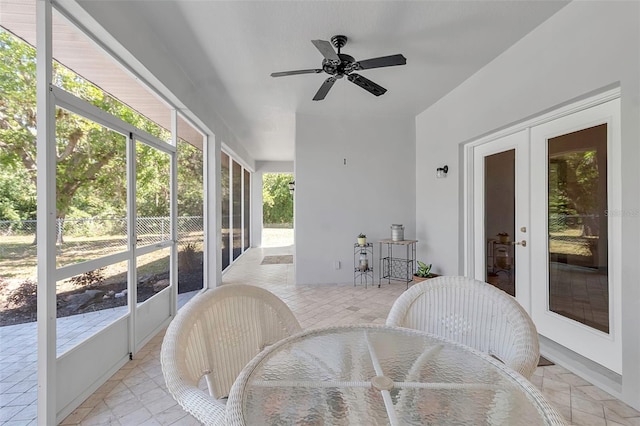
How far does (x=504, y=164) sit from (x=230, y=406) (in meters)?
3.62

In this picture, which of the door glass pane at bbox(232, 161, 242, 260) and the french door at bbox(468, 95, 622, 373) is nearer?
the french door at bbox(468, 95, 622, 373)

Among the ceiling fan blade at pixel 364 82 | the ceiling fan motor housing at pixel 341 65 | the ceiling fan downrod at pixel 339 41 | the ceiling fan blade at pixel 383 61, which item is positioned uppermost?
the ceiling fan downrod at pixel 339 41

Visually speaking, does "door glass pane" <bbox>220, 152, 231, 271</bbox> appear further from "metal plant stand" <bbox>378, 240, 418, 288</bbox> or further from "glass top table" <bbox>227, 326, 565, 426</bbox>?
"glass top table" <bbox>227, 326, 565, 426</bbox>

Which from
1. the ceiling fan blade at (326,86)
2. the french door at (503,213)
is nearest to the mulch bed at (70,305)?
the ceiling fan blade at (326,86)

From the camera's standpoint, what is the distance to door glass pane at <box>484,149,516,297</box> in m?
3.32

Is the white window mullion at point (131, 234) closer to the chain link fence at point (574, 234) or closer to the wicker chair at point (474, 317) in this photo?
the wicker chair at point (474, 317)

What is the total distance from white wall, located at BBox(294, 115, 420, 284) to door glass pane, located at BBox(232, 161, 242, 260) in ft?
8.32

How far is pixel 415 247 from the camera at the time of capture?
5.24 meters

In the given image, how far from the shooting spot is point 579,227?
253cm

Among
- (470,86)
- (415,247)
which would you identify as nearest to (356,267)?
(415,247)

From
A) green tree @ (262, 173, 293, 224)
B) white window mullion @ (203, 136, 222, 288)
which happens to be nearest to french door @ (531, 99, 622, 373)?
white window mullion @ (203, 136, 222, 288)

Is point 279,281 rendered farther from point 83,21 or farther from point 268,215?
point 268,215

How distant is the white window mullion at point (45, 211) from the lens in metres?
1.65

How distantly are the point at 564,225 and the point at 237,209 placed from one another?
626cm
